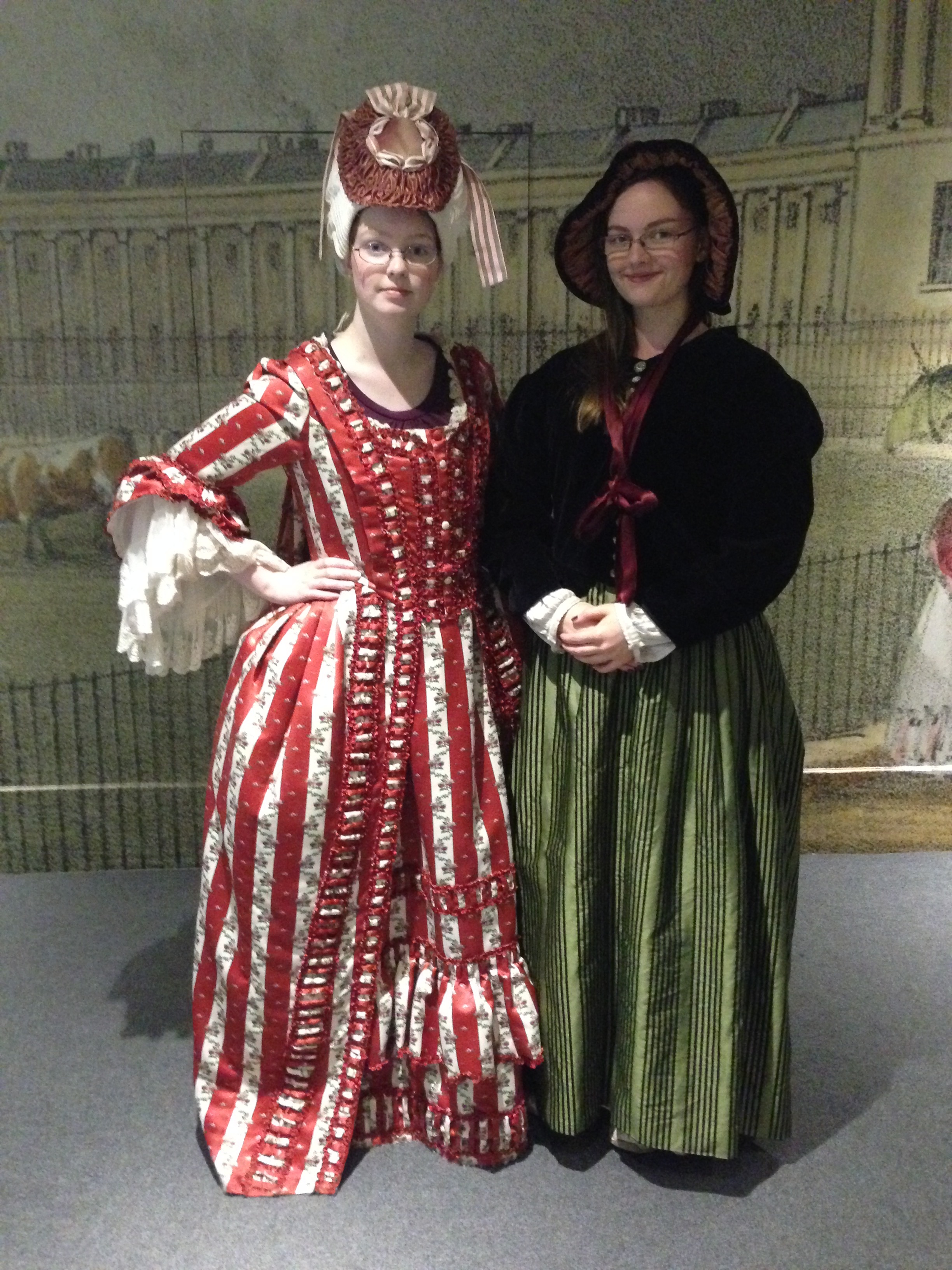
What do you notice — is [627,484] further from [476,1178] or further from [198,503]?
[476,1178]

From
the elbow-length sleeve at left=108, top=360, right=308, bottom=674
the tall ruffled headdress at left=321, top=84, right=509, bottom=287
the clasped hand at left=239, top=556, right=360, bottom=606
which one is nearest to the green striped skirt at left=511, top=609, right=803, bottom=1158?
the clasped hand at left=239, top=556, right=360, bottom=606

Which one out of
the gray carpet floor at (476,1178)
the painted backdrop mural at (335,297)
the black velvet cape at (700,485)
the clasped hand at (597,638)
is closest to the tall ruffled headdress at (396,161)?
the black velvet cape at (700,485)

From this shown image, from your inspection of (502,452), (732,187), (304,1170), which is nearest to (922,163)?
(732,187)

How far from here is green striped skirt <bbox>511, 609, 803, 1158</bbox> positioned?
1443 millimetres

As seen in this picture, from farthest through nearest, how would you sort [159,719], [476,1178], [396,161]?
[159,719] → [476,1178] → [396,161]

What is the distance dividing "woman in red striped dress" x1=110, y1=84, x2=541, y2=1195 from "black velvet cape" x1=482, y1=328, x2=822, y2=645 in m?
0.14

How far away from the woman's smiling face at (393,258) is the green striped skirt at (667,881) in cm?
53

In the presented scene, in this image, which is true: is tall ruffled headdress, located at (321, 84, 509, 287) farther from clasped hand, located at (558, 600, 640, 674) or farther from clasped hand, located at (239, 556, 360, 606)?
clasped hand, located at (558, 600, 640, 674)

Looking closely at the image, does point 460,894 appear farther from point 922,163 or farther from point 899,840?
point 922,163

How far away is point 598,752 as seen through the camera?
1.46 metres

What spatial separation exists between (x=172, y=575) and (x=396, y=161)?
2.06 feet

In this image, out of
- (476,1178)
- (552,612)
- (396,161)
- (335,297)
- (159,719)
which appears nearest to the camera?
(396,161)

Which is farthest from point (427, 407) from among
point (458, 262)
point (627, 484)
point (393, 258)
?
point (458, 262)

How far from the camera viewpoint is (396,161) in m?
1.31
